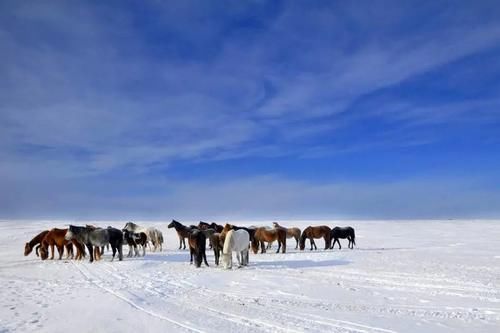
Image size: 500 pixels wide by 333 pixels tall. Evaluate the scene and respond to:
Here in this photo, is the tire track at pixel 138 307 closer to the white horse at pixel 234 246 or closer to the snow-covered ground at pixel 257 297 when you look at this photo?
the snow-covered ground at pixel 257 297

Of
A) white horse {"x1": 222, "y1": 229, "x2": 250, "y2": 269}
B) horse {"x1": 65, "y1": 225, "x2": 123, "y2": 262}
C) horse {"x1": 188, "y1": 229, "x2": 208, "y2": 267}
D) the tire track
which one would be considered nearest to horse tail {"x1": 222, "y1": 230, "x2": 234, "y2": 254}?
white horse {"x1": 222, "y1": 229, "x2": 250, "y2": 269}

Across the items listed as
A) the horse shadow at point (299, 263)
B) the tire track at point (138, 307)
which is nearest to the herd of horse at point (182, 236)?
the horse shadow at point (299, 263)

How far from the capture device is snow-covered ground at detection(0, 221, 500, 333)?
8.16 metres

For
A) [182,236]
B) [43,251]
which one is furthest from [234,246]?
[43,251]

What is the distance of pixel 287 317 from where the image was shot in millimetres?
8711

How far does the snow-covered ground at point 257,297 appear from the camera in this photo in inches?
321

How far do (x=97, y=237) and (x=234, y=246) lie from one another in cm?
644

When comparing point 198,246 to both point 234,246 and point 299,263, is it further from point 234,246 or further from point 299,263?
point 299,263

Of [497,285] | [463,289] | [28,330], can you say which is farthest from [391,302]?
[28,330]

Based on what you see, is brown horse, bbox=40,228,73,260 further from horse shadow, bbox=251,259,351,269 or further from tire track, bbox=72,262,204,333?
horse shadow, bbox=251,259,351,269

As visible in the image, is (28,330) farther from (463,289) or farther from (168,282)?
(463,289)

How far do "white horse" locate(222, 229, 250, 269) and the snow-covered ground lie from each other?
0.55m

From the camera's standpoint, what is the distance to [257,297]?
1094cm

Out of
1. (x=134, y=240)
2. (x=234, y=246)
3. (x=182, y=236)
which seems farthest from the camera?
(x=182, y=236)
